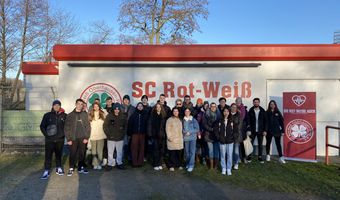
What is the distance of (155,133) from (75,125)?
1.98 meters

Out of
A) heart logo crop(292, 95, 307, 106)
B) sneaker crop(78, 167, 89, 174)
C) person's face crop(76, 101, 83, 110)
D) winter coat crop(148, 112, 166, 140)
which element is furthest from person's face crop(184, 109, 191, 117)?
heart logo crop(292, 95, 307, 106)

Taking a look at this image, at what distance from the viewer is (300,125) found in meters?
8.79

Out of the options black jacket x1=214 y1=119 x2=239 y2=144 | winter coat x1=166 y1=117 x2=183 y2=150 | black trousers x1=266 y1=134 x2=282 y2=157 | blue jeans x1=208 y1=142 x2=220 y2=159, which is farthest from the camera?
black trousers x1=266 y1=134 x2=282 y2=157

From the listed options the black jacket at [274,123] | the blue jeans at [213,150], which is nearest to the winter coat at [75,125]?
the blue jeans at [213,150]

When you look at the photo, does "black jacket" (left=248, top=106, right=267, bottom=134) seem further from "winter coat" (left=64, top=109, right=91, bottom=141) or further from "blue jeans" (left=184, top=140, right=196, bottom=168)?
"winter coat" (left=64, top=109, right=91, bottom=141)

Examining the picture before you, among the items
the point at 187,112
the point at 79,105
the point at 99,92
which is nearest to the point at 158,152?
the point at 187,112

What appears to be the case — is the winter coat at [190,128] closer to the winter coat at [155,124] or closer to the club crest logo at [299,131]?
the winter coat at [155,124]

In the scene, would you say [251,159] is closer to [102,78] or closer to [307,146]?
[307,146]

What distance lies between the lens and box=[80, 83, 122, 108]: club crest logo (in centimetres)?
969

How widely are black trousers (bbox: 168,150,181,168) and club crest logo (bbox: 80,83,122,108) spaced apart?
115 inches

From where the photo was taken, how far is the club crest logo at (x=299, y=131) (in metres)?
8.67

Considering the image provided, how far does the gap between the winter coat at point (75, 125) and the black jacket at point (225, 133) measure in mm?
3159

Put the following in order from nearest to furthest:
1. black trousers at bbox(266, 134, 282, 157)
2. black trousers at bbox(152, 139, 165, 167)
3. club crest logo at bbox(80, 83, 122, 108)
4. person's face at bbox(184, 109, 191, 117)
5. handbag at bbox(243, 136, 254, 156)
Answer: person's face at bbox(184, 109, 191, 117)
black trousers at bbox(152, 139, 165, 167)
handbag at bbox(243, 136, 254, 156)
black trousers at bbox(266, 134, 282, 157)
club crest logo at bbox(80, 83, 122, 108)

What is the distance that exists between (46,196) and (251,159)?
566 centimetres
